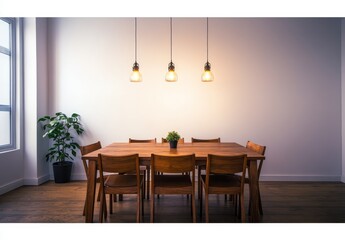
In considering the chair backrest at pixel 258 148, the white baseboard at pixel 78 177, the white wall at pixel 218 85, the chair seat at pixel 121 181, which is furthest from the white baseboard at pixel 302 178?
the white baseboard at pixel 78 177

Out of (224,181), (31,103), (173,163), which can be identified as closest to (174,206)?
(224,181)

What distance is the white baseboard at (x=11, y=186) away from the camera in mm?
3347

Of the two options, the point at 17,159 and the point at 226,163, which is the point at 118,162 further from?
the point at 17,159

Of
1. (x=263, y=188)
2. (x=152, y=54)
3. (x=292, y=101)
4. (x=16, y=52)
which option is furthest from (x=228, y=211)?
(x=16, y=52)

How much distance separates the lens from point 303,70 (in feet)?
13.5

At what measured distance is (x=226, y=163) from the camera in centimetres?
Result: 212

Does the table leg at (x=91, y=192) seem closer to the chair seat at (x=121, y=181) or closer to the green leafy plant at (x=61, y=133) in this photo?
the chair seat at (x=121, y=181)

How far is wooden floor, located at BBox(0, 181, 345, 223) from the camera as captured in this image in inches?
98.2

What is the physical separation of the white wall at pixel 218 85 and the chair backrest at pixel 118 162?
2031 millimetres

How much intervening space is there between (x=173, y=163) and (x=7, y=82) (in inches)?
132

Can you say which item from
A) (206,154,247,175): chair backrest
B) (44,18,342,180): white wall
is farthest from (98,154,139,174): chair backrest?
(44,18,342,180): white wall
